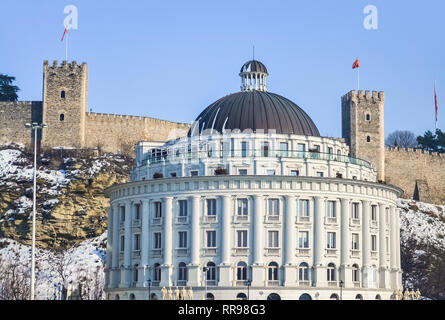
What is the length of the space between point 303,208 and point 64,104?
6208 cm

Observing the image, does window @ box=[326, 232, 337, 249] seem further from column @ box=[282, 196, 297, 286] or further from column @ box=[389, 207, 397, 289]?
column @ box=[389, 207, 397, 289]

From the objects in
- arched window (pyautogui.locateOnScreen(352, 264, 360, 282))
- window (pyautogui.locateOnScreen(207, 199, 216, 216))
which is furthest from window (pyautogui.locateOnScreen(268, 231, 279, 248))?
arched window (pyautogui.locateOnScreen(352, 264, 360, 282))

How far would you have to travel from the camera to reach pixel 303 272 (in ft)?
390

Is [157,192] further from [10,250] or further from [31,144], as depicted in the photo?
[31,144]

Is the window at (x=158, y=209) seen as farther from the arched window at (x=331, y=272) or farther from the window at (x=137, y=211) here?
the arched window at (x=331, y=272)

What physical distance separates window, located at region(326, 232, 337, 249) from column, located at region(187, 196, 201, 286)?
14.7 metres

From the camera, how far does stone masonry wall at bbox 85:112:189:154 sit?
174000mm

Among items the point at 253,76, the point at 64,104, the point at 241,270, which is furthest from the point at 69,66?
the point at 241,270

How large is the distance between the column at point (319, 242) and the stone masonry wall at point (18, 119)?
66910 mm

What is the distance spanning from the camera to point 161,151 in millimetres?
132000

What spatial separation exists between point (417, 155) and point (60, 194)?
73093mm

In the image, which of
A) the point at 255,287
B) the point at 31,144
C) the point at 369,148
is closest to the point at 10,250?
the point at 31,144

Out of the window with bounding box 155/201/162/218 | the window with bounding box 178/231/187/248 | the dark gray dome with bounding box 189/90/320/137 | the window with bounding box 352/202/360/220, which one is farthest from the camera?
the dark gray dome with bounding box 189/90/320/137
